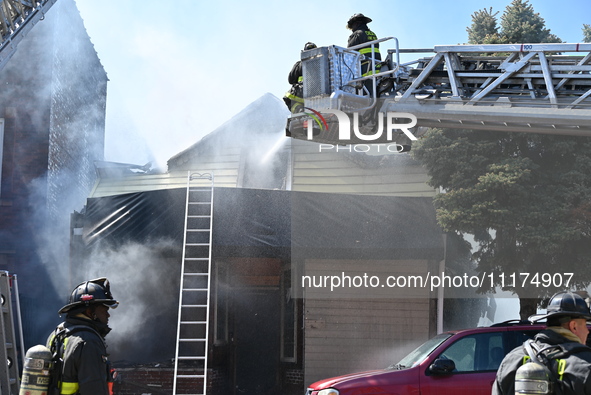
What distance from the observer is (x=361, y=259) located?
11.8m

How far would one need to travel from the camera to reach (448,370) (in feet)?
23.7

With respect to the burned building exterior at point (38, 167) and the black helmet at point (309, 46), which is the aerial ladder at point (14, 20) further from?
the burned building exterior at point (38, 167)

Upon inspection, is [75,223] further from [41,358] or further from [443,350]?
[41,358]

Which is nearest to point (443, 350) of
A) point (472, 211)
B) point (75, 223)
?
point (472, 211)

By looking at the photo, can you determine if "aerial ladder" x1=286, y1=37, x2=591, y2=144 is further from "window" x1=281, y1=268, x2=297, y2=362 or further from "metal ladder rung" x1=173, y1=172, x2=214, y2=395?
"window" x1=281, y1=268, x2=297, y2=362

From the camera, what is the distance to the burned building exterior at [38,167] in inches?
508

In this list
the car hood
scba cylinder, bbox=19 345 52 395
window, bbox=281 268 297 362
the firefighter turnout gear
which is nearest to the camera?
the firefighter turnout gear

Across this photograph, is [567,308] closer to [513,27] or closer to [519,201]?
[519,201]

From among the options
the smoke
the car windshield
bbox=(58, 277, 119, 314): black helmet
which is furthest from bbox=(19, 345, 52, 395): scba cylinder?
the smoke

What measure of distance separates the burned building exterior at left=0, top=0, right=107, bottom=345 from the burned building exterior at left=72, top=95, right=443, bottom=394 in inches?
52.6

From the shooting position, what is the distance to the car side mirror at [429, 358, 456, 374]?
721 cm

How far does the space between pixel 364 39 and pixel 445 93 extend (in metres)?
0.97

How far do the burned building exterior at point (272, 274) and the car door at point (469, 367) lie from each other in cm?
398

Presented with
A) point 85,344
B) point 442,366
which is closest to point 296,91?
point 442,366
